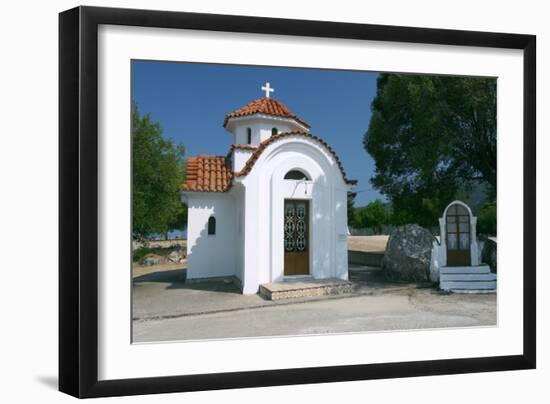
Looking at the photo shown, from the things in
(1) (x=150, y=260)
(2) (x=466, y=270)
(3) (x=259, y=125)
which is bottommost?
(1) (x=150, y=260)

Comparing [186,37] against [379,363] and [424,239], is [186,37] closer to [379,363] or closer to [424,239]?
[379,363]

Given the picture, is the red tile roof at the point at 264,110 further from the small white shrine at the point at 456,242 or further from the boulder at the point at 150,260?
the boulder at the point at 150,260

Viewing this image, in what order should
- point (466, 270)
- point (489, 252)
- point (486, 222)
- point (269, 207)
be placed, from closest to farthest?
point (269, 207)
point (466, 270)
point (489, 252)
point (486, 222)

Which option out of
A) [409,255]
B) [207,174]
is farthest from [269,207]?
[409,255]

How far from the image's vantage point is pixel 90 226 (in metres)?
4.21

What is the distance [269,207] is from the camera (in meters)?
8.05

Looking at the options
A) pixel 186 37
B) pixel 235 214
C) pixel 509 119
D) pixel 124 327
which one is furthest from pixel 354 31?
pixel 235 214

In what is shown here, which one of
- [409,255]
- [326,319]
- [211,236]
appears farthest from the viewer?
[211,236]

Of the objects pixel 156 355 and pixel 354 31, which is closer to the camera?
pixel 156 355

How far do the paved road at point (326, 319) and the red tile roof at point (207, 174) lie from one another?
403 centimetres

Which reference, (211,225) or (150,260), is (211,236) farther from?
(150,260)

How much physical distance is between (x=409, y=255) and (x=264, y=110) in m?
5.70

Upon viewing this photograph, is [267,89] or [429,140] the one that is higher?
[267,89]

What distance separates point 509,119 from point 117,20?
19.2ft
